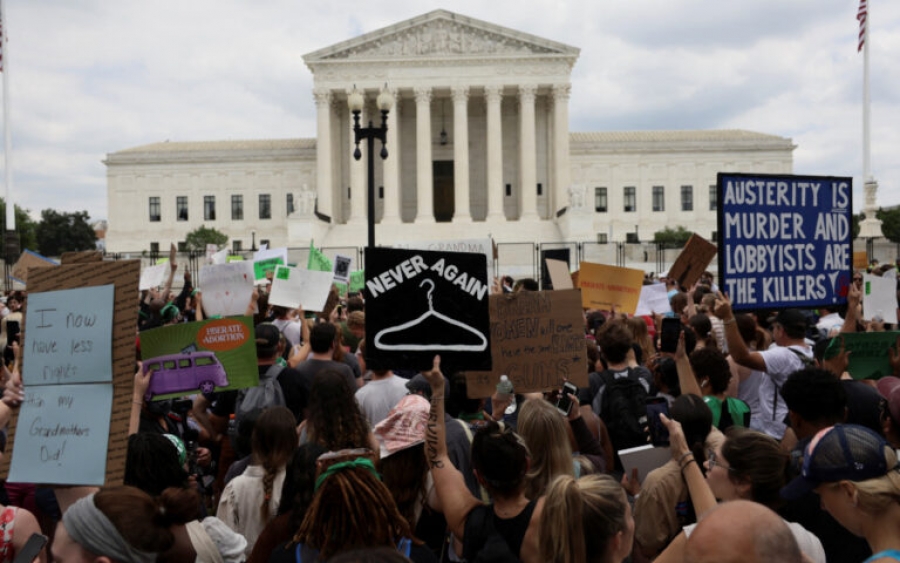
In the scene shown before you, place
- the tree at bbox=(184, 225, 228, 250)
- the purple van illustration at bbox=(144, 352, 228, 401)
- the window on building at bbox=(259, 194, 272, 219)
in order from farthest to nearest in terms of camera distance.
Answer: the window on building at bbox=(259, 194, 272, 219)
the tree at bbox=(184, 225, 228, 250)
the purple van illustration at bbox=(144, 352, 228, 401)

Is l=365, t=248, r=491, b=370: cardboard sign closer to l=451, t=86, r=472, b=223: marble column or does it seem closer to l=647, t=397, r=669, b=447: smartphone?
l=647, t=397, r=669, b=447: smartphone

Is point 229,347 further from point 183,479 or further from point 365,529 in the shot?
point 365,529

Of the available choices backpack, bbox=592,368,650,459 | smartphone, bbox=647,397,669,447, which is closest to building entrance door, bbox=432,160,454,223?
backpack, bbox=592,368,650,459

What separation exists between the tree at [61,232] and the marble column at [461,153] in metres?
53.6

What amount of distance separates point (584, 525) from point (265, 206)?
212ft

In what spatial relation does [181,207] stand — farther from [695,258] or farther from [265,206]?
[695,258]

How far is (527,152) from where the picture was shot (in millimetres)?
57812

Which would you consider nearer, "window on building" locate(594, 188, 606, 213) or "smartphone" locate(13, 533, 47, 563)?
"smartphone" locate(13, 533, 47, 563)

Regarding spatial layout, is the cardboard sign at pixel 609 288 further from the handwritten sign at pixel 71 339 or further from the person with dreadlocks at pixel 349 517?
the person with dreadlocks at pixel 349 517

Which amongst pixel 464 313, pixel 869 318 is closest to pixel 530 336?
pixel 464 313

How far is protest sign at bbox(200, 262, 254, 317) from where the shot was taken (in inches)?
398

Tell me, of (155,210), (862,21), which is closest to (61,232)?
(155,210)

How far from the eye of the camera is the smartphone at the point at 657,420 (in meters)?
4.98

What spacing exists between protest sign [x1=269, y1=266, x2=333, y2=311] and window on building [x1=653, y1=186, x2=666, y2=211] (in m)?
58.8
